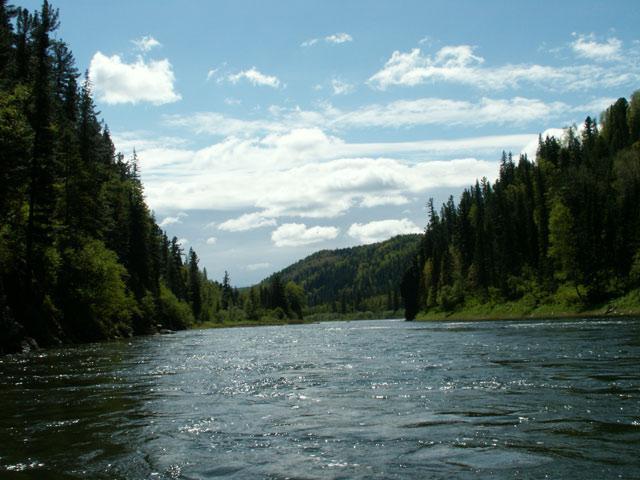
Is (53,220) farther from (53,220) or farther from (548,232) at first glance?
(548,232)

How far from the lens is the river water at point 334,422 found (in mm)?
9430

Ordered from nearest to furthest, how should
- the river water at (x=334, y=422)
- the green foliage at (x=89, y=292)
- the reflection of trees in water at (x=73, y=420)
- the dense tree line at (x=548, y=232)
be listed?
1. the river water at (x=334, y=422)
2. the reflection of trees in water at (x=73, y=420)
3. the green foliage at (x=89, y=292)
4. the dense tree line at (x=548, y=232)

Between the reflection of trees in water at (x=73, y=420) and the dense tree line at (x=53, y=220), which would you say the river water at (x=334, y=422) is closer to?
the reflection of trees in water at (x=73, y=420)

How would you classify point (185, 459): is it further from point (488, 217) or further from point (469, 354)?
point (488, 217)

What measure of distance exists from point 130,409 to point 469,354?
18529mm

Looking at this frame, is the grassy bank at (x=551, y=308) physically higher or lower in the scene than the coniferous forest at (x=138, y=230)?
lower

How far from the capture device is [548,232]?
380ft

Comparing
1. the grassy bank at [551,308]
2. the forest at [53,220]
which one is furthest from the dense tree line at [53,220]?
the grassy bank at [551,308]

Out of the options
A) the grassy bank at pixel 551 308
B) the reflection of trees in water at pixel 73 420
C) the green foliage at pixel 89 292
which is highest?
the green foliage at pixel 89 292

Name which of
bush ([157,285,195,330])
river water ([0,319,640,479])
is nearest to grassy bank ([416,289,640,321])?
river water ([0,319,640,479])

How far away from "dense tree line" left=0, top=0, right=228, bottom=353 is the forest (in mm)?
95

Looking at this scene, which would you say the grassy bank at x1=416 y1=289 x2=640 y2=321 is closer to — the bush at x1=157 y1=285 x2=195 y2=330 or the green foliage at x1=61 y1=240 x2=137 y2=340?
the bush at x1=157 y1=285 x2=195 y2=330

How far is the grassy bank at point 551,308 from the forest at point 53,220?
5702 centimetres

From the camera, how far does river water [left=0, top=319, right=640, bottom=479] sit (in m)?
9.43
